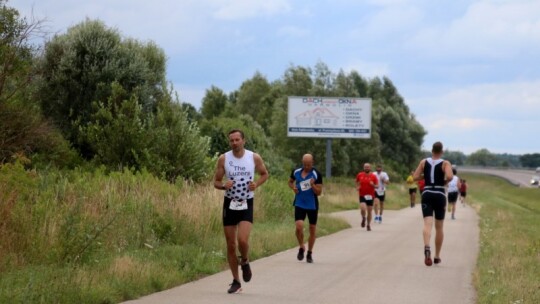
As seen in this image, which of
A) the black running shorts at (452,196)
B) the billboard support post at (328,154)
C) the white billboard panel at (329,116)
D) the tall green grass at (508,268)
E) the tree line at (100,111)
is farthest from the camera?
the billboard support post at (328,154)

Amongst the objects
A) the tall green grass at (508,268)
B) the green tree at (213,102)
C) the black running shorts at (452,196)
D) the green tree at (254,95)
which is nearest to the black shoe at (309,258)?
the tall green grass at (508,268)

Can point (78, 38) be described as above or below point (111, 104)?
above

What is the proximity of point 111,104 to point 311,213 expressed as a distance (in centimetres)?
1282

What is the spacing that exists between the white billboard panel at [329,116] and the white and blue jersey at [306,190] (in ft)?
119

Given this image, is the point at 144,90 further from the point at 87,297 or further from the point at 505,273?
the point at 87,297

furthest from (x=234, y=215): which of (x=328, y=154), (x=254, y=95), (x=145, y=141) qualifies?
(x=254, y=95)

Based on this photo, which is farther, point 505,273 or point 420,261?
point 420,261

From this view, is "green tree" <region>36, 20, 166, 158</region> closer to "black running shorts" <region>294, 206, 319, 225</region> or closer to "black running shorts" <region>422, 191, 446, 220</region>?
"black running shorts" <region>294, 206, 319, 225</region>

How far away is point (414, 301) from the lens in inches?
415

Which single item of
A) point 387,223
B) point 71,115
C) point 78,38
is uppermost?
point 78,38

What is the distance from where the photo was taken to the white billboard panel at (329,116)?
5166 centimetres

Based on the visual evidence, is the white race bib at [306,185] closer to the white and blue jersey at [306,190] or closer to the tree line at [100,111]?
the white and blue jersey at [306,190]

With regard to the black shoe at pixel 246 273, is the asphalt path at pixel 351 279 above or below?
below

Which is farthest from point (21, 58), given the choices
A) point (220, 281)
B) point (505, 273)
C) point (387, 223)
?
point (387, 223)
